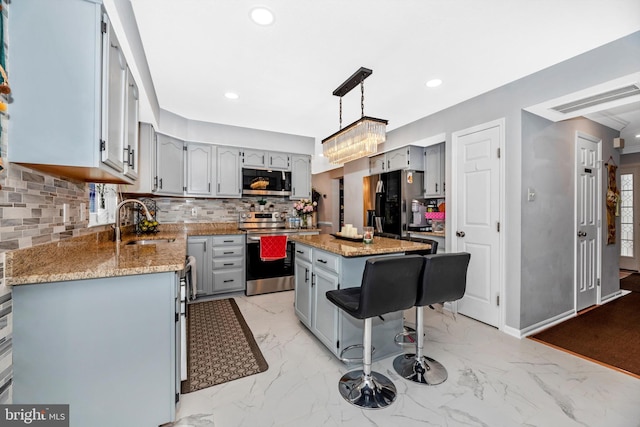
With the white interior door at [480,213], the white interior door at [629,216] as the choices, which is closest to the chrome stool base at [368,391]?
the white interior door at [480,213]

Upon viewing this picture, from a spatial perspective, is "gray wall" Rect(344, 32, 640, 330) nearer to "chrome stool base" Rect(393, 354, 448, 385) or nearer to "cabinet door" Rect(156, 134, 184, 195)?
"chrome stool base" Rect(393, 354, 448, 385)

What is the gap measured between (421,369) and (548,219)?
2113 mm

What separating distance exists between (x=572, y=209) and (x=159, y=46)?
4.41 meters

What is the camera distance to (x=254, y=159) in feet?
14.5

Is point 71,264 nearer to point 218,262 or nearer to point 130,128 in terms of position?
point 130,128

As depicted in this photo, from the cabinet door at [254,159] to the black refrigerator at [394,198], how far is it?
6.06ft

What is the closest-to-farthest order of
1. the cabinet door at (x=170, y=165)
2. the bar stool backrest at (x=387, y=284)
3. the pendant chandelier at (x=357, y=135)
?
the bar stool backrest at (x=387, y=284) < the pendant chandelier at (x=357, y=135) < the cabinet door at (x=170, y=165)

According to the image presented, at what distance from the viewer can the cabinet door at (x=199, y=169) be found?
4.00 m

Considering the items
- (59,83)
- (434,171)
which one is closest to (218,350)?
(59,83)

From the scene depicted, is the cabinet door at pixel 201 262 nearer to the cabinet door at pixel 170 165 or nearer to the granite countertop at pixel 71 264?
the cabinet door at pixel 170 165

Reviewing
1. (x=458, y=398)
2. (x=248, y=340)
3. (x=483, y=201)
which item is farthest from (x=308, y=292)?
(x=483, y=201)

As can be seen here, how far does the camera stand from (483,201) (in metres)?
2.93

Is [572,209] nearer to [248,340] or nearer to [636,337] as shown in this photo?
[636,337]

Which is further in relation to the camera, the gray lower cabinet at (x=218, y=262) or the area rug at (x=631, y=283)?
the area rug at (x=631, y=283)
